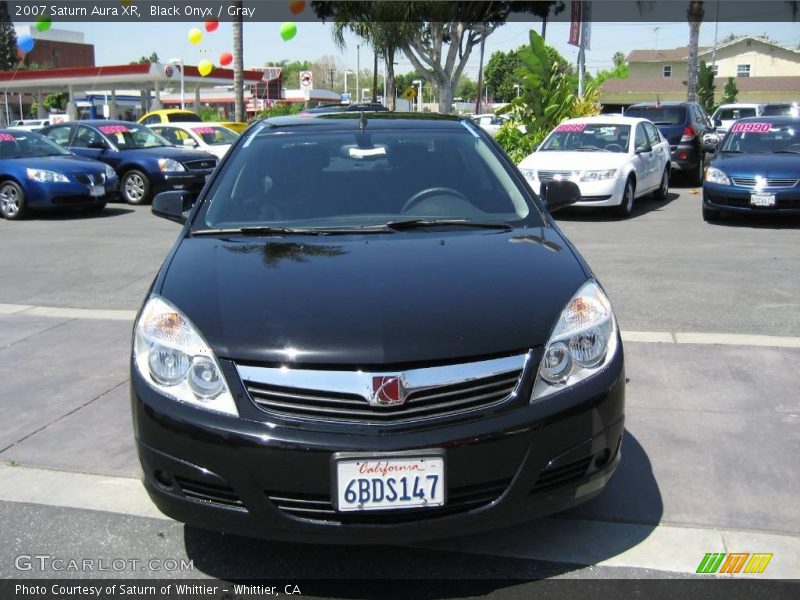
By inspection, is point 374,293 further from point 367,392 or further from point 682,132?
point 682,132

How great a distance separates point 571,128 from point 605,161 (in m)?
1.65

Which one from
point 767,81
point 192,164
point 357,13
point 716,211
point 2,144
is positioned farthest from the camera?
point 767,81

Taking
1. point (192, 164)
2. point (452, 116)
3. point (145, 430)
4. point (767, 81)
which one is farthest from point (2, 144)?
point (767, 81)

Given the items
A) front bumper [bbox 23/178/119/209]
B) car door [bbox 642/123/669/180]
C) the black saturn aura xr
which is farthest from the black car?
the black saturn aura xr

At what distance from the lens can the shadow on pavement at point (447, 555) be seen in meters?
3.07

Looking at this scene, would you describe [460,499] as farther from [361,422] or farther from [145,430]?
[145,430]

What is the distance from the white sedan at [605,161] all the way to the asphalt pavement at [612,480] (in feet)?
13.6

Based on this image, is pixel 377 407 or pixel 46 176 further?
pixel 46 176

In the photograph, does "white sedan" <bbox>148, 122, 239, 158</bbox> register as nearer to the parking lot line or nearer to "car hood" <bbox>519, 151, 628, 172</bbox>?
"car hood" <bbox>519, 151, 628, 172</bbox>

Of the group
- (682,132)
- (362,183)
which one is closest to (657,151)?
(682,132)

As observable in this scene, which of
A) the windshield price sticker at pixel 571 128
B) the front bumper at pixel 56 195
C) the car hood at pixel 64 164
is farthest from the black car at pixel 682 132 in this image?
the front bumper at pixel 56 195

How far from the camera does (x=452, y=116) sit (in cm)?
503

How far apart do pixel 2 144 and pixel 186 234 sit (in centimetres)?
1176

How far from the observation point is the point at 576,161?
12.7 meters
